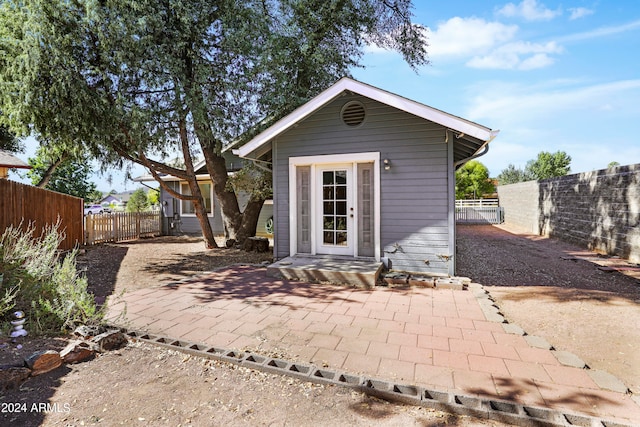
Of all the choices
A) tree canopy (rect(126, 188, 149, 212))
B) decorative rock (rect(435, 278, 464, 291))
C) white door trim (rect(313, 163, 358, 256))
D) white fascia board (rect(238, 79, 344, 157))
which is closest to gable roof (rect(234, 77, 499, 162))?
A: white fascia board (rect(238, 79, 344, 157))

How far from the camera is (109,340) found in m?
3.09

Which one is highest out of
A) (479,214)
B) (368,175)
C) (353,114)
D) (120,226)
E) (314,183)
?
(353,114)

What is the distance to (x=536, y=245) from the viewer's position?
10.4 meters

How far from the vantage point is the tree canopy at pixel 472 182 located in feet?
101

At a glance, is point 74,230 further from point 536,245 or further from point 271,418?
point 536,245

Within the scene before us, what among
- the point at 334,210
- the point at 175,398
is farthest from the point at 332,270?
the point at 175,398

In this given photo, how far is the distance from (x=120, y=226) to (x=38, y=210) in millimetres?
3997

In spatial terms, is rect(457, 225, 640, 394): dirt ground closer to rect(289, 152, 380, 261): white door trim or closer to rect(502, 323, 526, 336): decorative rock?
rect(502, 323, 526, 336): decorative rock

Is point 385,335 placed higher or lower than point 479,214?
lower

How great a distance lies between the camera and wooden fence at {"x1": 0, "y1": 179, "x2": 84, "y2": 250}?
6.96m

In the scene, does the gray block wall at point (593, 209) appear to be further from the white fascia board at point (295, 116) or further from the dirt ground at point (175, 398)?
the dirt ground at point (175, 398)

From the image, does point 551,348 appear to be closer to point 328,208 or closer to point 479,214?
point 328,208

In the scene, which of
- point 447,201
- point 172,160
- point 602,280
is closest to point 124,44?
point 172,160

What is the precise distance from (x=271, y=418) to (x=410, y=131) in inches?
198
